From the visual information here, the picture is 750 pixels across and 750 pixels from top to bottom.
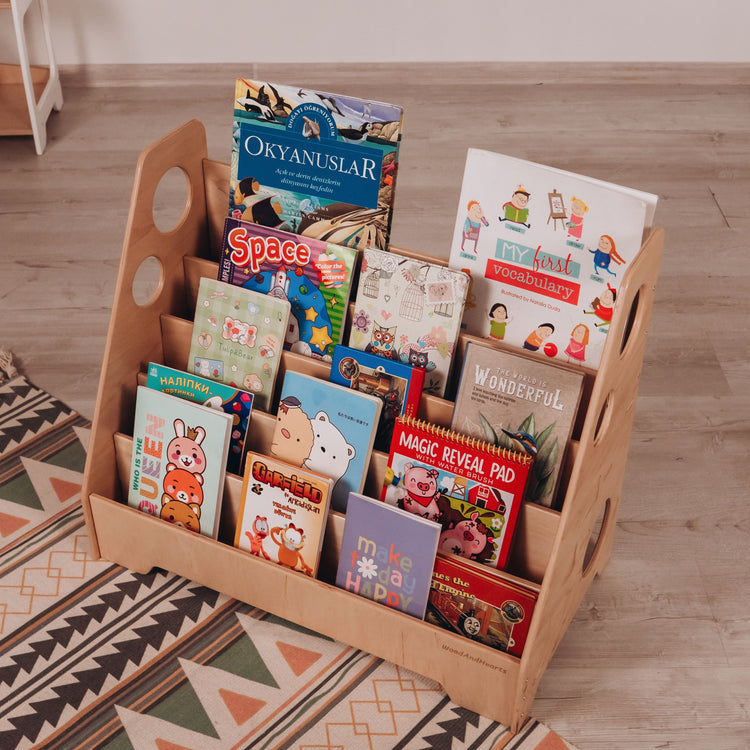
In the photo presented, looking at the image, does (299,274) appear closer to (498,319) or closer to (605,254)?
(498,319)

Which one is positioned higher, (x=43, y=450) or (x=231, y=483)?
(x=231, y=483)

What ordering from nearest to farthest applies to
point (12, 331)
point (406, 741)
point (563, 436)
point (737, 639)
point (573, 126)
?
1. point (563, 436)
2. point (406, 741)
3. point (737, 639)
4. point (12, 331)
5. point (573, 126)

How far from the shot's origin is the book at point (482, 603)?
4.80 ft

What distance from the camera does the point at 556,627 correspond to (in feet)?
5.12

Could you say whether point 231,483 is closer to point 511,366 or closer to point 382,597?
point 382,597

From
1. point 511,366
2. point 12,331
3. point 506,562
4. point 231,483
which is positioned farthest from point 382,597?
point 12,331

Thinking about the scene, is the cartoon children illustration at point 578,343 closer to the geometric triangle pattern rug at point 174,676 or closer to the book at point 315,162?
the book at point 315,162

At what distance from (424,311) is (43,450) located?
1010 millimetres

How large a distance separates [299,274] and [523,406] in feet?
1.43

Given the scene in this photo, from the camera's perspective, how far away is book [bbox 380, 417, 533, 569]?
145cm

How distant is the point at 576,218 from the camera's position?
1.40 metres

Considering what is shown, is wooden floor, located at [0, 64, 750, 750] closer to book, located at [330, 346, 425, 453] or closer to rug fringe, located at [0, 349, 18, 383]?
rug fringe, located at [0, 349, 18, 383]

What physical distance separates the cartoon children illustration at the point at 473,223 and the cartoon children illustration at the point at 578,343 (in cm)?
20

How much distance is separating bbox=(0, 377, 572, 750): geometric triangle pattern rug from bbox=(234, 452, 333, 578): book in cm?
18
